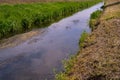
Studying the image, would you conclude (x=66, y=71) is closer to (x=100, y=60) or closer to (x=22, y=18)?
(x=100, y=60)

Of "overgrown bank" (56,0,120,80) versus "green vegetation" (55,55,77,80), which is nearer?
"overgrown bank" (56,0,120,80)

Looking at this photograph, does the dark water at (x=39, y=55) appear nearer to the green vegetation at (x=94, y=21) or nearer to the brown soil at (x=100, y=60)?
the green vegetation at (x=94, y=21)

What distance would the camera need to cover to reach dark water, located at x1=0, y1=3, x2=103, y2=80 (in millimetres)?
18206

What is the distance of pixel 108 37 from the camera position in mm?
20984

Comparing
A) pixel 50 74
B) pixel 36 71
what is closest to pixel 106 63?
pixel 50 74

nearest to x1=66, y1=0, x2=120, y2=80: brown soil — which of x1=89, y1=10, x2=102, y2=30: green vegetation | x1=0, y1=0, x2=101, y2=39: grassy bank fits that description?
x1=89, y1=10, x2=102, y2=30: green vegetation

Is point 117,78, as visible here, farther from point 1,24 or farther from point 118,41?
point 1,24

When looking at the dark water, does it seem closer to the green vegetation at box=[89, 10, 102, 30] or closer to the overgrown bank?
the green vegetation at box=[89, 10, 102, 30]

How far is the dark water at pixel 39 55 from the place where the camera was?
717 inches

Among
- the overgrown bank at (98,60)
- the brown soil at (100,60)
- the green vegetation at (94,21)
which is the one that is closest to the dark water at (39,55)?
the green vegetation at (94,21)

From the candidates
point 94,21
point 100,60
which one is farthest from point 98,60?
point 94,21

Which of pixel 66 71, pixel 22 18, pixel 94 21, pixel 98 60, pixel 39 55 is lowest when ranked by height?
pixel 39 55

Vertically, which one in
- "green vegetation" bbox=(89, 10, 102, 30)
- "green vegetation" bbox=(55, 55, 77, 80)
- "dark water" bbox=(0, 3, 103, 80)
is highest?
"green vegetation" bbox=(55, 55, 77, 80)

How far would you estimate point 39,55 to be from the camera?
22094 mm
